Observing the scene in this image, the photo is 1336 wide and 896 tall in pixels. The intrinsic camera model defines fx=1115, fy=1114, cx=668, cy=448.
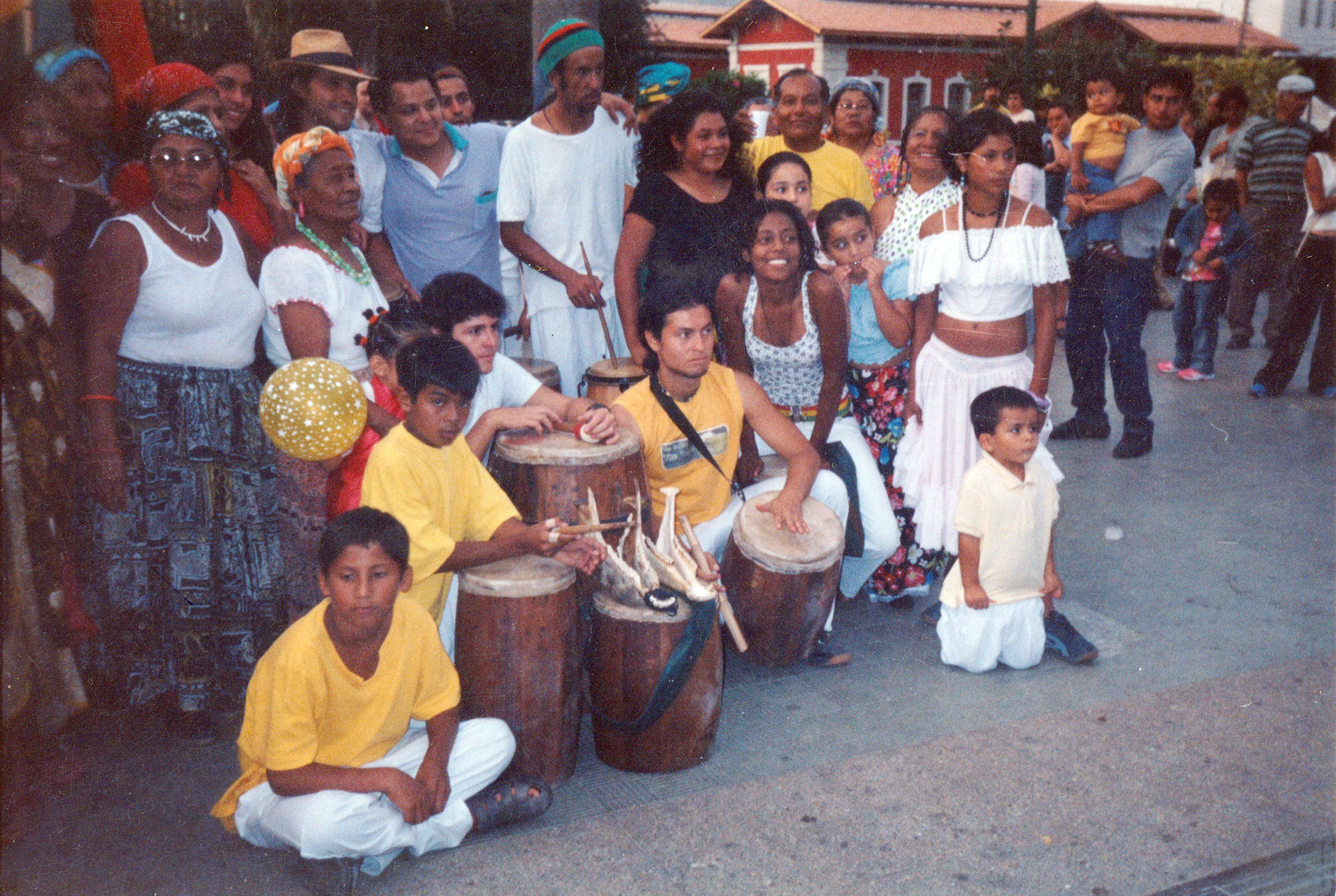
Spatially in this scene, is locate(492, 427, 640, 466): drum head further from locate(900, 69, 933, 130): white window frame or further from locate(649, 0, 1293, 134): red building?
locate(900, 69, 933, 130): white window frame

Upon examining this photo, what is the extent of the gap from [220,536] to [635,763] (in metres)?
1.44

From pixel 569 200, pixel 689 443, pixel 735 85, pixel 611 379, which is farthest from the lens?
pixel 735 85

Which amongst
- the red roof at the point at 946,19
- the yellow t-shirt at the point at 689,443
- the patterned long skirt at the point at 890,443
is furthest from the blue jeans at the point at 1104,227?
the red roof at the point at 946,19

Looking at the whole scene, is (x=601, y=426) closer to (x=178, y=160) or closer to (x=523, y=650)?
(x=523, y=650)

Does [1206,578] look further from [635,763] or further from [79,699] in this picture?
[79,699]

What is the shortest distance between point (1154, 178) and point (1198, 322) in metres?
2.29

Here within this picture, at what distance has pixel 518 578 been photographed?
9.84 feet

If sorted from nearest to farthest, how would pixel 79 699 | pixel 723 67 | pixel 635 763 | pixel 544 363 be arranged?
1. pixel 79 699
2. pixel 635 763
3. pixel 544 363
4. pixel 723 67

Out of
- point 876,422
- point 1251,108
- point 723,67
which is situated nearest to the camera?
point 876,422

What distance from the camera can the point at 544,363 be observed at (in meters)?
4.14

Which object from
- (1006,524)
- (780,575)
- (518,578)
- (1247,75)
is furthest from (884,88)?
(518,578)

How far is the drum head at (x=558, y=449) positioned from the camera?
3.41m

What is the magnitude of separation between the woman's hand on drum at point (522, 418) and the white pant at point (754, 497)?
25.7 inches

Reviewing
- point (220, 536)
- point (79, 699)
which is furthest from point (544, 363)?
point (79, 699)
